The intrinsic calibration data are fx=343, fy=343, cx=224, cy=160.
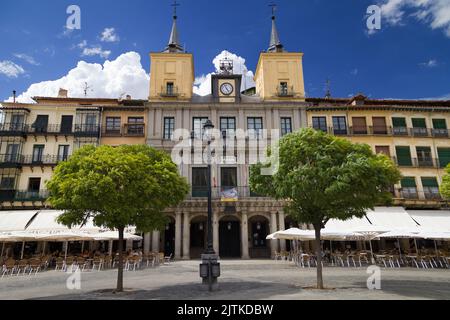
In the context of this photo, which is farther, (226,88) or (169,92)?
(226,88)

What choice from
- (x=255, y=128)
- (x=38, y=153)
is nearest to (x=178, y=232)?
(x=255, y=128)

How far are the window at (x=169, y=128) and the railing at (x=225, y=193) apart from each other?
16.0 ft

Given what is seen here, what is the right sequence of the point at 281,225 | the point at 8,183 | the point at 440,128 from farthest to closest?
the point at 440,128 < the point at 8,183 < the point at 281,225

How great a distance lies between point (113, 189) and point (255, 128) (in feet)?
66.4

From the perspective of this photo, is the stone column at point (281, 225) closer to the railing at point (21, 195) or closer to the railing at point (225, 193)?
the railing at point (225, 193)

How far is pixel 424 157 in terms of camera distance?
96.9ft

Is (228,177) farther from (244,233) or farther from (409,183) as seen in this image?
(409,183)

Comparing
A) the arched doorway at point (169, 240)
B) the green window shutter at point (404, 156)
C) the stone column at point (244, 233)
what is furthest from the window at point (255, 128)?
the green window shutter at point (404, 156)

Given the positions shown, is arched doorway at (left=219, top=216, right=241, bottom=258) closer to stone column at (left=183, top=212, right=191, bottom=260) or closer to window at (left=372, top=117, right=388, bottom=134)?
stone column at (left=183, top=212, right=191, bottom=260)

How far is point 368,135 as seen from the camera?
29469 mm

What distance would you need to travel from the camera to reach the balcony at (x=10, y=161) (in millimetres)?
28016

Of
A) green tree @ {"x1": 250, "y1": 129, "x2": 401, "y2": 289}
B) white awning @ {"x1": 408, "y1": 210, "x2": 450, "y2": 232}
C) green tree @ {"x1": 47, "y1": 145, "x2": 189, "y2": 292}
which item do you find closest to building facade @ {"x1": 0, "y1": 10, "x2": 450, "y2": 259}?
white awning @ {"x1": 408, "y1": 210, "x2": 450, "y2": 232}

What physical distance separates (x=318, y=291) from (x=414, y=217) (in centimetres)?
1827
